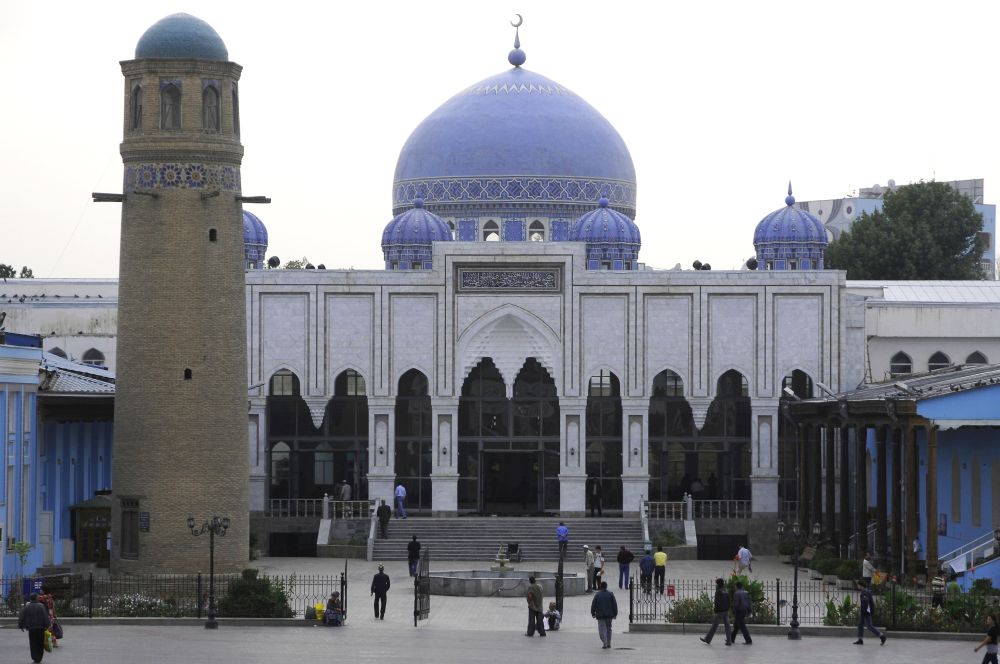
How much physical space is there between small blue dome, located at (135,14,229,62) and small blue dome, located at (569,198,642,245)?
61.9 feet

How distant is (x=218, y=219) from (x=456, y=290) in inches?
510

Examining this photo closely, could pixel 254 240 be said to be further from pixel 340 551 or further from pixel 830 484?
pixel 830 484

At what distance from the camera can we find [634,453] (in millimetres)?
57469

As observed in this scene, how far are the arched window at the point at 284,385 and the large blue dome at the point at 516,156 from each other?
32.7 ft

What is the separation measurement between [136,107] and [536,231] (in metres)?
21.0

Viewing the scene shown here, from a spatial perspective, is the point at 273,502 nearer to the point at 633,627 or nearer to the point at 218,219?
the point at 218,219

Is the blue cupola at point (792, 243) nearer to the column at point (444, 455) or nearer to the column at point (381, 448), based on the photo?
the column at point (444, 455)

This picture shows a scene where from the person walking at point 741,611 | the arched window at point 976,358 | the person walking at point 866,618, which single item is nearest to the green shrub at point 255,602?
the person walking at point 741,611

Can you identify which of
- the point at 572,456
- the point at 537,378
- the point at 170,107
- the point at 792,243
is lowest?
the point at 572,456

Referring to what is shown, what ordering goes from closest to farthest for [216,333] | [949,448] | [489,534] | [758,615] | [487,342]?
1. [758,615]
2. [216,333]
3. [949,448]
4. [489,534]
5. [487,342]

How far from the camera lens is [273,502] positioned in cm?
5753

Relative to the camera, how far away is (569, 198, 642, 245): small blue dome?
205 ft

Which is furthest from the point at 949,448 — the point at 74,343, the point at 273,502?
the point at 74,343

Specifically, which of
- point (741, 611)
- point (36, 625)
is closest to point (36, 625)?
point (36, 625)
